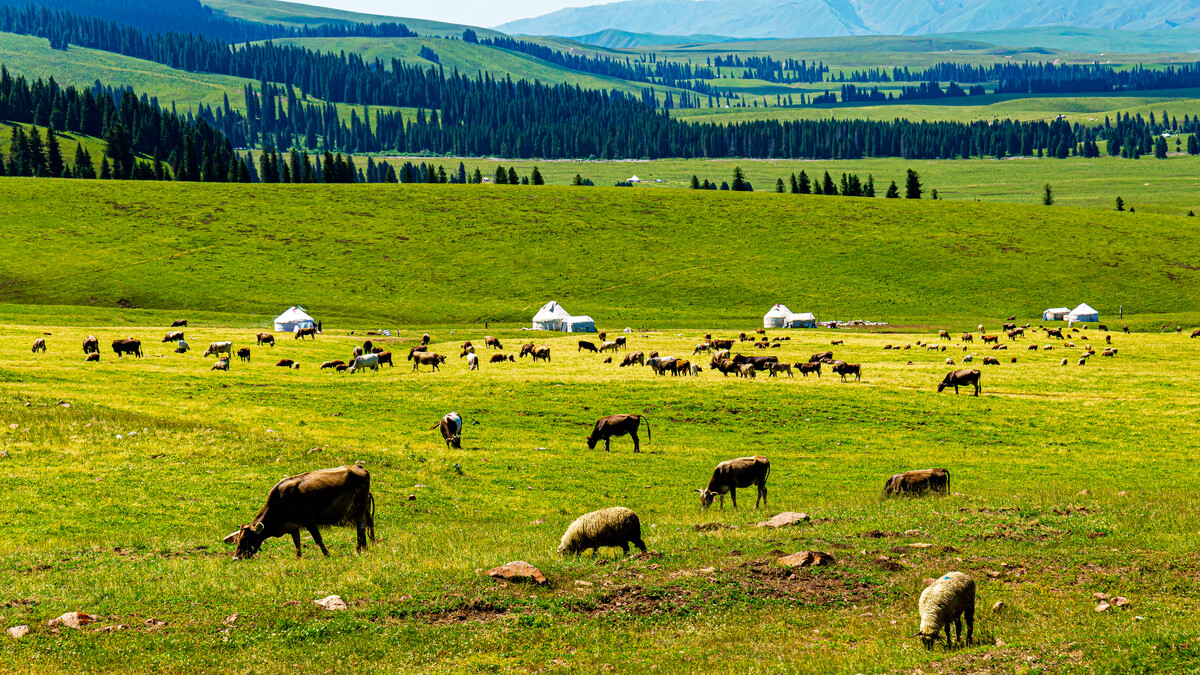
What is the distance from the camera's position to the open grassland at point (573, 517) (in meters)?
12.5

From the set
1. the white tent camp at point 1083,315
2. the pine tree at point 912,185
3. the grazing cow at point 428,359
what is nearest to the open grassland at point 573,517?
the grazing cow at point 428,359

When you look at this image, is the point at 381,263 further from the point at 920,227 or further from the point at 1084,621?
the point at 1084,621

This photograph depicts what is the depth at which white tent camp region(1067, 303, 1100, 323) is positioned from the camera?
9575cm

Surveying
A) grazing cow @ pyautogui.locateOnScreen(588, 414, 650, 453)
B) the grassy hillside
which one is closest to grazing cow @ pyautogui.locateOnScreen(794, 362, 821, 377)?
grazing cow @ pyautogui.locateOnScreen(588, 414, 650, 453)

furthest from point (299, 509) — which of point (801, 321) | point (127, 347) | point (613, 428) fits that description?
point (801, 321)

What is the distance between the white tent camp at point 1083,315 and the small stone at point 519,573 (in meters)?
97.4

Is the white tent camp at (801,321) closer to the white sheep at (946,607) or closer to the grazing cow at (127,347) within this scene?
the grazing cow at (127,347)

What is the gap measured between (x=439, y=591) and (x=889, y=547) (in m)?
9.14

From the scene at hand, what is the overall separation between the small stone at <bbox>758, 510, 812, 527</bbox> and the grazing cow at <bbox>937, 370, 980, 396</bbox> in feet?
97.9

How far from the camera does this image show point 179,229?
12094 centimetres

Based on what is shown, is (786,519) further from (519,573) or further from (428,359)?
(428,359)

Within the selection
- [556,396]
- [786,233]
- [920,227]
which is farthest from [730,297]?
[556,396]

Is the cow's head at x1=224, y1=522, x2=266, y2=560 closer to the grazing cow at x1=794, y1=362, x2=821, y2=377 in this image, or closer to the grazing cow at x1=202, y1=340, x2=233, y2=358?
the grazing cow at x1=794, y1=362, x2=821, y2=377

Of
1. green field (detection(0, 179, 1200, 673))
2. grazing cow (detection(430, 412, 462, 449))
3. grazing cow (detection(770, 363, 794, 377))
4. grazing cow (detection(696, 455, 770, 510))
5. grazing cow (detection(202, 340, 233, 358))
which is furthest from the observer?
grazing cow (detection(202, 340, 233, 358))
